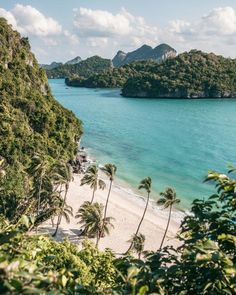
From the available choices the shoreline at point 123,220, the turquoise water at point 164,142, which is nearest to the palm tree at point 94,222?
the shoreline at point 123,220

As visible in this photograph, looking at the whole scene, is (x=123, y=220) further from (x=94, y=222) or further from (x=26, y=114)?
(x=26, y=114)

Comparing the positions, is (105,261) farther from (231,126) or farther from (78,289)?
(231,126)

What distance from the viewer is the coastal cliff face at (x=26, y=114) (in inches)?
2311

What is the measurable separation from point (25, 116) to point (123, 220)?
2919 cm

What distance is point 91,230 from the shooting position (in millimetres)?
45344

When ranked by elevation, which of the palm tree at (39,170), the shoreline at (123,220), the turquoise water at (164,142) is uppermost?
the palm tree at (39,170)

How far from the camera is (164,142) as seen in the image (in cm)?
10325

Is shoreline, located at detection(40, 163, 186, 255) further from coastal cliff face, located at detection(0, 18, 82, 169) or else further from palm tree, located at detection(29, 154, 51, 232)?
coastal cliff face, located at detection(0, 18, 82, 169)

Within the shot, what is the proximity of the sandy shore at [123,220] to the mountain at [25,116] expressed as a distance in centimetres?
810

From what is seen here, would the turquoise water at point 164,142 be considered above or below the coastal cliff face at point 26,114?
below

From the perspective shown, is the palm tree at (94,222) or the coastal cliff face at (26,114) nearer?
the palm tree at (94,222)

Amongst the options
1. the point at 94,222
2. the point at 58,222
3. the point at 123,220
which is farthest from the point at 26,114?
the point at 94,222

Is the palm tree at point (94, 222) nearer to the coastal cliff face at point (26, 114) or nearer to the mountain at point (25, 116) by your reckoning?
the mountain at point (25, 116)

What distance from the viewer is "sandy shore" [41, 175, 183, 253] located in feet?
157
